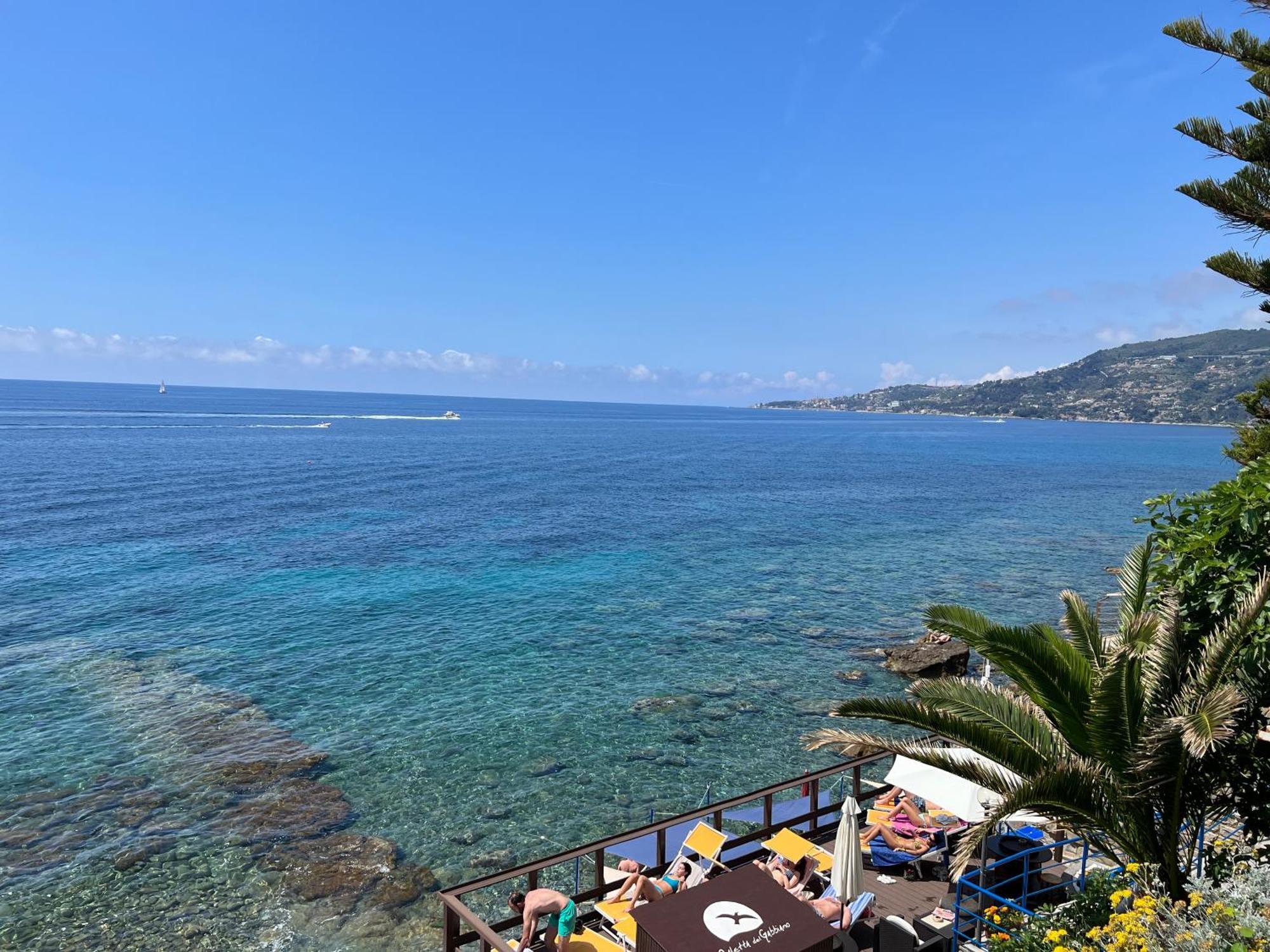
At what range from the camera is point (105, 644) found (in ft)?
87.7

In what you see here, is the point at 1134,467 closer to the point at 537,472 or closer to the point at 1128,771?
the point at 537,472

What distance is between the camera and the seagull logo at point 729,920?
766 cm

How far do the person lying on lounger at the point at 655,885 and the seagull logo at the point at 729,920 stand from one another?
5.42 feet

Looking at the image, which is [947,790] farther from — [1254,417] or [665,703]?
[1254,417]

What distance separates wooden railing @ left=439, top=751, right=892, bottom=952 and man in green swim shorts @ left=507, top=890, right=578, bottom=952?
9.1 inches

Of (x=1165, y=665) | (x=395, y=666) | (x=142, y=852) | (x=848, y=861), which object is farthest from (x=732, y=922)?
(x=395, y=666)

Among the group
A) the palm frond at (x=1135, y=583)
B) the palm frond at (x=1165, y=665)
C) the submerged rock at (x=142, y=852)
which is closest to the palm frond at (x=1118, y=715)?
the palm frond at (x=1165, y=665)

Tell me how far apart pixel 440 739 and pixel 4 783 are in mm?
9723

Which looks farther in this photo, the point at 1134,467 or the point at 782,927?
the point at 1134,467

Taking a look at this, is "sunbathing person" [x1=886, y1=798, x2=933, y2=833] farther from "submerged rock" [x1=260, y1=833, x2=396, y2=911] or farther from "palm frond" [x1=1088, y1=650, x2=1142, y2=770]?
"submerged rock" [x1=260, y1=833, x2=396, y2=911]

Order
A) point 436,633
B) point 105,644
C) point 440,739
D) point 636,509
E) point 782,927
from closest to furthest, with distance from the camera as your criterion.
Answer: point 782,927 → point 440,739 → point 105,644 → point 436,633 → point 636,509

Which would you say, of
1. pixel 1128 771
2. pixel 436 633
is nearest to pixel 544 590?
pixel 436 633

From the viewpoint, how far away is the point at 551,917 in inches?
359

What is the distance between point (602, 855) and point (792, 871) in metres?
2.74
